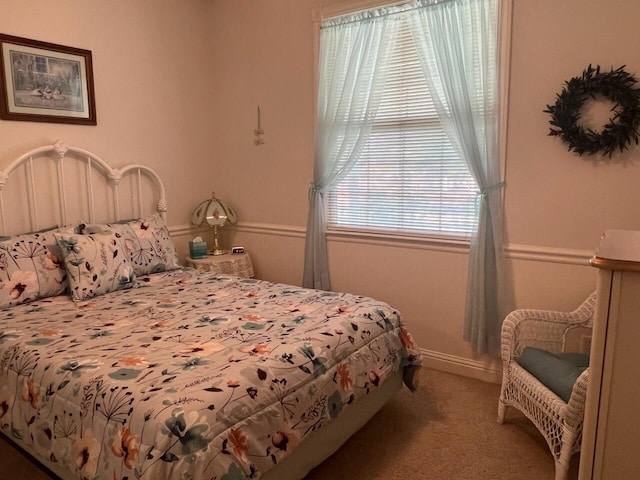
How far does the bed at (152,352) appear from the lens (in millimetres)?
1437

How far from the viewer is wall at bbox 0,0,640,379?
8.09ft

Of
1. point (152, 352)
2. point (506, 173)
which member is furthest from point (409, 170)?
point (152, 352)

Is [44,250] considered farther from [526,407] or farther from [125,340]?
[526,407]

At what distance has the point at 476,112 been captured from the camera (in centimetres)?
271

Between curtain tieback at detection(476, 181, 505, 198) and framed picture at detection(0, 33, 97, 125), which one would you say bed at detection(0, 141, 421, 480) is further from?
curtain tieback at detection(476, 181, 505, 198)

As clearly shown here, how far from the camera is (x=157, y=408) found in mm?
1401

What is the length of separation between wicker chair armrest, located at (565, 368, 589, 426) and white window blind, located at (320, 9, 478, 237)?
1.26 metres

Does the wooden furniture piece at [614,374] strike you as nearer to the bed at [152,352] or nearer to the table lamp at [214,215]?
the bed at [152,352]

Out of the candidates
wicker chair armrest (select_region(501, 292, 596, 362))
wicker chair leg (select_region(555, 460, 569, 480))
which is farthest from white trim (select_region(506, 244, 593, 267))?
wicker chair leg (select_region(555, 460, 569, 480))

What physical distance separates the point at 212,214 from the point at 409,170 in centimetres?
163

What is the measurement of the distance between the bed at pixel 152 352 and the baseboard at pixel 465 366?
0.64 meters

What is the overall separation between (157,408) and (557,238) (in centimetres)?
222

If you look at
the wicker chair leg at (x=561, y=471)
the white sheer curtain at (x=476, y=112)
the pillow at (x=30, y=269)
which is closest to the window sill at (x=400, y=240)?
the white sheer curtain at (x=476, y=112)

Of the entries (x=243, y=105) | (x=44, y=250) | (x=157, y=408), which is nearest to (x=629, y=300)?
(x=157, y=408)
